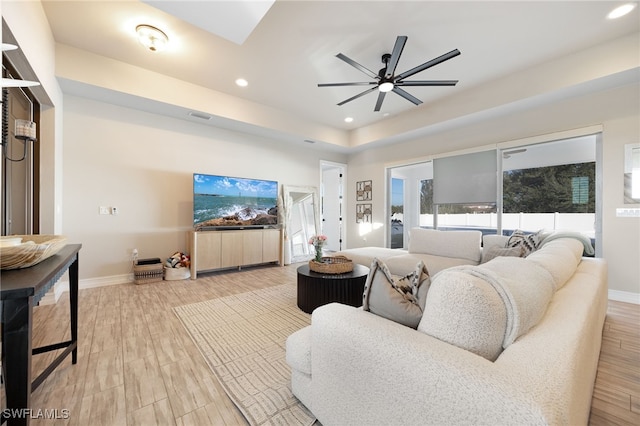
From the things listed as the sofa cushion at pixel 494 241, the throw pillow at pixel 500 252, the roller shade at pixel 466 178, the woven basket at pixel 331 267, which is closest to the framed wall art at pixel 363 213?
the roller shade at pixel 466 178

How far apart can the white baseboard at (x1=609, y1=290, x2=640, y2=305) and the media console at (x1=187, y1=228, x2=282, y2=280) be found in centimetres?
501

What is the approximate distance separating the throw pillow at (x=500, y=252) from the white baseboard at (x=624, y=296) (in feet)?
5.55

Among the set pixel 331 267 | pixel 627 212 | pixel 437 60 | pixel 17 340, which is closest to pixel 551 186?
pixel 627 212

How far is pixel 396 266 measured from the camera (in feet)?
11.1

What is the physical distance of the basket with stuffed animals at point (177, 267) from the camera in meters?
3.95

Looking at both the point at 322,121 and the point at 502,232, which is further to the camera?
the point at 322,121

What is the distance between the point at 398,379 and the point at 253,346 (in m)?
1.55

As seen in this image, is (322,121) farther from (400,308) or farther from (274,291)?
(400,308)

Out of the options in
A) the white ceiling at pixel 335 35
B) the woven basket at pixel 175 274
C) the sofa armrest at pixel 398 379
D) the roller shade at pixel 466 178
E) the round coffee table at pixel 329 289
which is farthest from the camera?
the roller shade at pixel 466 178

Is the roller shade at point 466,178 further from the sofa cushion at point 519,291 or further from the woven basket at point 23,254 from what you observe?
the woven basket at point 23,254

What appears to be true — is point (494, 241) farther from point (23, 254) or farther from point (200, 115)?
point (200, 115)

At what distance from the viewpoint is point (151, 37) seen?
8.98ft

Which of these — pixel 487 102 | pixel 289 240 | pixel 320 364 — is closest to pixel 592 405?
pixel 320 364

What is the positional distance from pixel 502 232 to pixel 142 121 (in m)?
6.26
